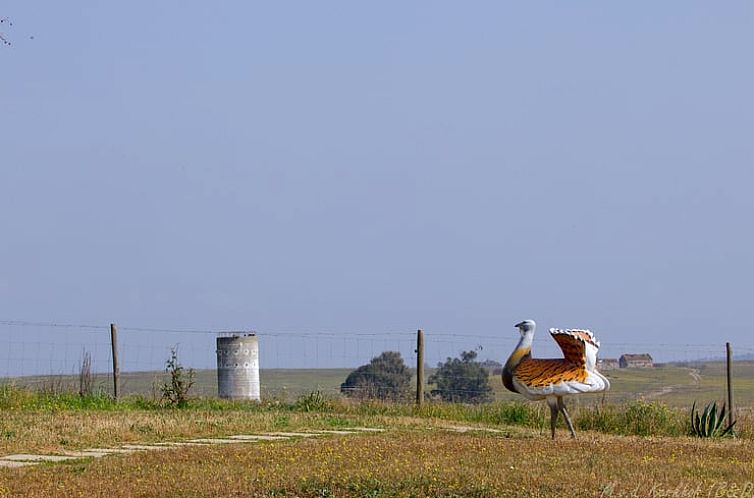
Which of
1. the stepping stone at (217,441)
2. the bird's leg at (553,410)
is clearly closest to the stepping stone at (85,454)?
the stepping stone at (217,441)

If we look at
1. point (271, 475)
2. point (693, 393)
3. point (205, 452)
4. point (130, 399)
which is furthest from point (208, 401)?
point (693, 393)

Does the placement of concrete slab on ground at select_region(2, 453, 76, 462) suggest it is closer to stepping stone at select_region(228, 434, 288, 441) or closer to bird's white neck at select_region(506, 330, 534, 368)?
stepping stone at select_region(228, 434, 288, 441)

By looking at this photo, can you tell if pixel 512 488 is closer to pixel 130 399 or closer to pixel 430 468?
pixel 430 468

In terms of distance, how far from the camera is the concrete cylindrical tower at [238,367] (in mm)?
27562

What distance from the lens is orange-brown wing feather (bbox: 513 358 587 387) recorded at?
16.3 m

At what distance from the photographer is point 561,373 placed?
1633 cm

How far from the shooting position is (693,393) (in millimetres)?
39312

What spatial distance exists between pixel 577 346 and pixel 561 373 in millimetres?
421

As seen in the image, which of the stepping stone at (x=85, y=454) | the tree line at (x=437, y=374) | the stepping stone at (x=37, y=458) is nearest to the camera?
the stepping stone at (x=37, y=458)

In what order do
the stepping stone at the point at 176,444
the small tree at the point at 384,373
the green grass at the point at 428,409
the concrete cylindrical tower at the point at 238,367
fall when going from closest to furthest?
1. the stepping stone at the point at 176,444
2. the green grass at the point at 428,409
3. the concrete cylindrical tower at the point at 238,367
4. the small tree at the point at 384,373

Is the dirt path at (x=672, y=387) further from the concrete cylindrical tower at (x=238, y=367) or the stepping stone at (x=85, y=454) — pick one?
the stepping stone at (x=85, y=454)

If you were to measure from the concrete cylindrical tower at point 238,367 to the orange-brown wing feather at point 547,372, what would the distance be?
1198 centimetres

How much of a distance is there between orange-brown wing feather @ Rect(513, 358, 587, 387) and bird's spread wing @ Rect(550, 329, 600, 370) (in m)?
0.07

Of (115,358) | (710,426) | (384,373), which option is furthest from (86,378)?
(384,373)
